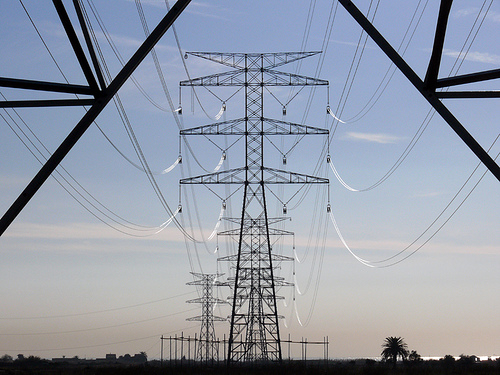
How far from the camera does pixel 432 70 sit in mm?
21016

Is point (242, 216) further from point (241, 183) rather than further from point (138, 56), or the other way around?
point (138, 56)

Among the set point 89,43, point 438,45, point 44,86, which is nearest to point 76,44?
point 89,43

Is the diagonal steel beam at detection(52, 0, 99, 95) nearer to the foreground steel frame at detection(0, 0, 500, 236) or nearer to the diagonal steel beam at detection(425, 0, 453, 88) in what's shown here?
Result: the foreground steel frame at detection(0, 0, 500, 236)

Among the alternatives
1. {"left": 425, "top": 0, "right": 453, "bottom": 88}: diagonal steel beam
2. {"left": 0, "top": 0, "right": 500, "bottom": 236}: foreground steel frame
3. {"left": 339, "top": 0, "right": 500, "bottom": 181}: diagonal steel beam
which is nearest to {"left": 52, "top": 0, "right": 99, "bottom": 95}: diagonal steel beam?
{"left": 0, "top": 0, "right": 500, "bottom": 236}: foreground steel frame

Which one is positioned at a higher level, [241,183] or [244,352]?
[241,183]

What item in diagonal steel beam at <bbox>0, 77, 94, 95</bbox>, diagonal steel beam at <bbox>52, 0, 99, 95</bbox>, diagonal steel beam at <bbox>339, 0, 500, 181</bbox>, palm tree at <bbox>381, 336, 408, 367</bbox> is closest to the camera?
diagonal steel beam at <bbox>52, 0, 99, 95</bbox>

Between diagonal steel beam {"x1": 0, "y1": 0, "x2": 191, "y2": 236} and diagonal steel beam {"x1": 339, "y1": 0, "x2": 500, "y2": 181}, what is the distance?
185 inches

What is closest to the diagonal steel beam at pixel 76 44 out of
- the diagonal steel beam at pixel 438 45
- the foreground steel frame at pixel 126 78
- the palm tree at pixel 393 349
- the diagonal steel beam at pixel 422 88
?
the foreground steel frame at pixel 126 78

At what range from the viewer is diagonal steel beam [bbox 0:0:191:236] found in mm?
18922

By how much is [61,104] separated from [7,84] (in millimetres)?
1670

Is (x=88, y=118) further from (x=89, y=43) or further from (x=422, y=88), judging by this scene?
(x=422, y=88)

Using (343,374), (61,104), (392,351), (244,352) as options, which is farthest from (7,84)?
(392,351)

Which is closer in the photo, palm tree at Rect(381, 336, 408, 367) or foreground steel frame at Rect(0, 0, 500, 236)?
foreground steel frame at Rect(0, 0, 500, 236)

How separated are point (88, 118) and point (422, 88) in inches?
317
